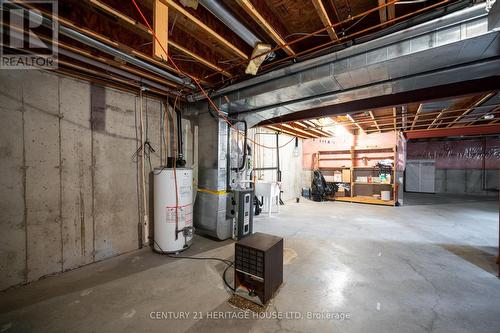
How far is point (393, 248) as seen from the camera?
9.71ft

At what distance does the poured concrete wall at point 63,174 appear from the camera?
6.64ft

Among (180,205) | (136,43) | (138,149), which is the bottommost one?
(180,205)

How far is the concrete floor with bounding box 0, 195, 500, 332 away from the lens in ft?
5.07

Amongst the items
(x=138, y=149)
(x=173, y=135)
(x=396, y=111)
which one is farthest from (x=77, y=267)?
(x=396, y=111)

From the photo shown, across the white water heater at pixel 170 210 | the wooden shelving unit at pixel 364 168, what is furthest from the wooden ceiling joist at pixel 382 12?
the wooden shelving unit at pixel 364 168

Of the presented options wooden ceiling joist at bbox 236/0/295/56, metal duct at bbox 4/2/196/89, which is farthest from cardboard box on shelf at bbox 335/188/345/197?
metal duct at bbox 4/2/196/89

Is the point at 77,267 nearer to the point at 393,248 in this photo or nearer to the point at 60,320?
the point at 60,320

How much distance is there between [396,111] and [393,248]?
3.17 meters

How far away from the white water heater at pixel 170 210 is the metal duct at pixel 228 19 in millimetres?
1842

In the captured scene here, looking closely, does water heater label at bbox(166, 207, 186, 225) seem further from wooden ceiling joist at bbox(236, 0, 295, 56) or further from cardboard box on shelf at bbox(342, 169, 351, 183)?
cardboard box on shelf at bbox(342, 169, 351, 183)

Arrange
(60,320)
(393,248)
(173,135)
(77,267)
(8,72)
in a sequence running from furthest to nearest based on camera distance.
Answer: (173,135) < (393,248) < (77,267) < (8,72) < (60,320)

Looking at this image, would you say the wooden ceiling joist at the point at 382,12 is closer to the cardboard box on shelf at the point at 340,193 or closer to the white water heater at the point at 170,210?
the white water heater at the point at 170,210

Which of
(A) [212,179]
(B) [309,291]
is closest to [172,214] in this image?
(A) [212,179]

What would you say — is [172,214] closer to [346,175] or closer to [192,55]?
[192,55]
